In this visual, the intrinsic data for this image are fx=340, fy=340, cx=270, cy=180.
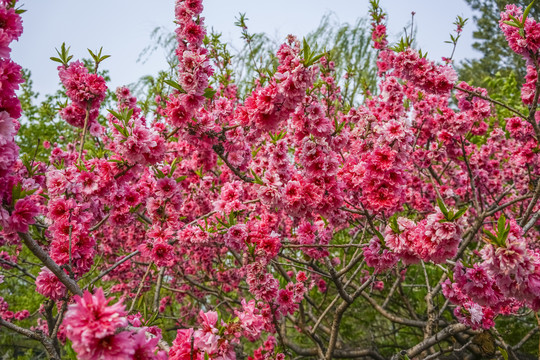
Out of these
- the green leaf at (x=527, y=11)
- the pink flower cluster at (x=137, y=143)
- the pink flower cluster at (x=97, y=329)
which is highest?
the green leaf at (x=527, y=11)

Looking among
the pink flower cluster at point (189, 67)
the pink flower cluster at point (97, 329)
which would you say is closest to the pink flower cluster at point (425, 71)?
the pink flower cluster at point (189, 67)

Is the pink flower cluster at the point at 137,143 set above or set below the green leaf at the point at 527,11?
below

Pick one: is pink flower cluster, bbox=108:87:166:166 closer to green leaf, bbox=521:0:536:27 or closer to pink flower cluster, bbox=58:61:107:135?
pink flower cluster, bbox=58:61:107:135

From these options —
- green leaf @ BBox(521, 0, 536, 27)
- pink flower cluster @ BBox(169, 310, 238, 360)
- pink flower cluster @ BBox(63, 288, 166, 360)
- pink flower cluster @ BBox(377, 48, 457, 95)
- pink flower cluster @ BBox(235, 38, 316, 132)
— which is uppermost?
green leaf @ BBox(521, 0, 536, 27)

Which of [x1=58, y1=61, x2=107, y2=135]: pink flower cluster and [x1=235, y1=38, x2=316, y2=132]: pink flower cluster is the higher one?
[x1=58, y1=61, x2=107, y2=135]: pink flower cluster

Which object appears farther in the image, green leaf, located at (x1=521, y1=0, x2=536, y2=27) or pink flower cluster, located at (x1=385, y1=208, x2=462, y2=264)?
green leaf, located at (x1=521, y1=0, x2=536, y2=27)

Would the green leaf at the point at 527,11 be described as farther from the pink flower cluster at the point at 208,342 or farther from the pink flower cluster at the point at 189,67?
the pink flower cluster at the point at 208,342

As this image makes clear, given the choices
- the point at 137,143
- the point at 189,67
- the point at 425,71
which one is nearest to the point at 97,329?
the point at 137,143

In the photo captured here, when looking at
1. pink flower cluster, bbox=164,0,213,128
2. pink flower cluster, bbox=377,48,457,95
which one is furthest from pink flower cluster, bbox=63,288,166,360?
pink flower cluster, bbox=377,48,457,95

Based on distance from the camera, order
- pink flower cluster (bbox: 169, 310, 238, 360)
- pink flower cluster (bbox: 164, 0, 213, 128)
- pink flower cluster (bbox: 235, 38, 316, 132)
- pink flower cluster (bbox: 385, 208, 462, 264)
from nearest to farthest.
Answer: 1. pink flower cluster (bbox: 169, 310, 238, 360)
2. pink flower cluster (bbox: 385, 208, 462, 264)
3. pink flower cluster (bbox: 235, 38, 316, 132)
4. pink flower cluster (bbox: 164, 0, 213, 128)

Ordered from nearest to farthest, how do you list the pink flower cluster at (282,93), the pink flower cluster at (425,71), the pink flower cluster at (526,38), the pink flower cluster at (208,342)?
the pink flower cluster at (208,342)
the pink flower cluster at (282,93)
the pink flower cluster at (526,38)
the pink flower cluster at (425,71)

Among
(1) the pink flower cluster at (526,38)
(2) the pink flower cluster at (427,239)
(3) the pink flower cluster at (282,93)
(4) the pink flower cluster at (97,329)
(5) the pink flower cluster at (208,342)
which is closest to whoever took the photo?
(4) the pink flower cluster at (97,329)

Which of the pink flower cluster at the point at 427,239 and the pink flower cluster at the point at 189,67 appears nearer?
the pink flower cluster at the point at 427,239

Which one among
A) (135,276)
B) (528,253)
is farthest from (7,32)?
(135,276)
